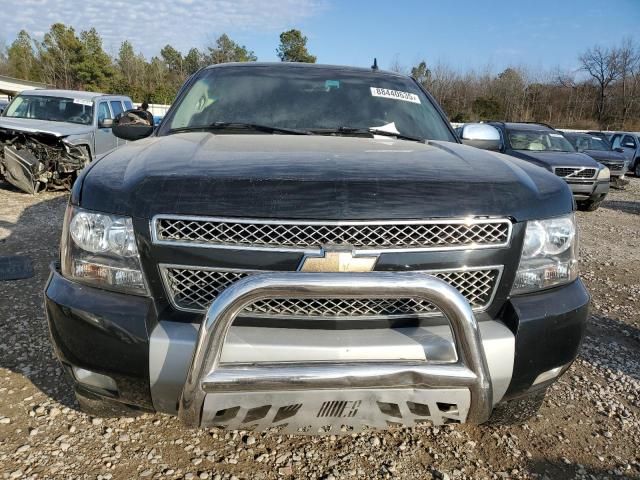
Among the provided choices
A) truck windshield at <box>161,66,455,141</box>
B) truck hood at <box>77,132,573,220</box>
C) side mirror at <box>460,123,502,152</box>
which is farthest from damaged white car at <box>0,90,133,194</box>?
truck hood at <box>77,132,573,220</box>

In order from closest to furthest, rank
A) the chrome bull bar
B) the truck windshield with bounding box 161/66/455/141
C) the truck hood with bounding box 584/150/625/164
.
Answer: the chrome bull bar, the truck windshield with bounding box 161/66/455/141, the truck hood with bounding box 584/150/625/164

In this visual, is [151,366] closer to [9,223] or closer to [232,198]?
[232,198]

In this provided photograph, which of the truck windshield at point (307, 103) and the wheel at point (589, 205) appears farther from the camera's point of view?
the wheel at point (589, 205)

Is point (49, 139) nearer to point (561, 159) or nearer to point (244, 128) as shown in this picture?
point (244, 128)

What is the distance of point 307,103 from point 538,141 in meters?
8.93

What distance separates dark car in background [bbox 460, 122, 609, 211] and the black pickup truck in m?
7.73

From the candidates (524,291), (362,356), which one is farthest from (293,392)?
(524,291)

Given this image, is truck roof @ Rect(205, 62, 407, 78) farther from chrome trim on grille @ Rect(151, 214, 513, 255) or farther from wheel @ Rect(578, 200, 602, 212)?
wheel @ Rect(578, 200, 602, 212)

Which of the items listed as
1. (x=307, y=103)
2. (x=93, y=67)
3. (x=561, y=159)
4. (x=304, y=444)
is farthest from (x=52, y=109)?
(x=93, y=67)

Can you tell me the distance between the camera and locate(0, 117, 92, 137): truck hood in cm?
842

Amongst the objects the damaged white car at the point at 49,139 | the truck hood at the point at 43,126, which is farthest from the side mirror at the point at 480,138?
the truck hood at the point at 43,126

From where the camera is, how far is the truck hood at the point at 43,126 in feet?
27.6

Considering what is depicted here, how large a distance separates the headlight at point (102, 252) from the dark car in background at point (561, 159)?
845 centimetres

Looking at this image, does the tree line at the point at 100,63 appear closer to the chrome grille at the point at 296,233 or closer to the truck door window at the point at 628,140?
the truck door window at the point at 628,140
